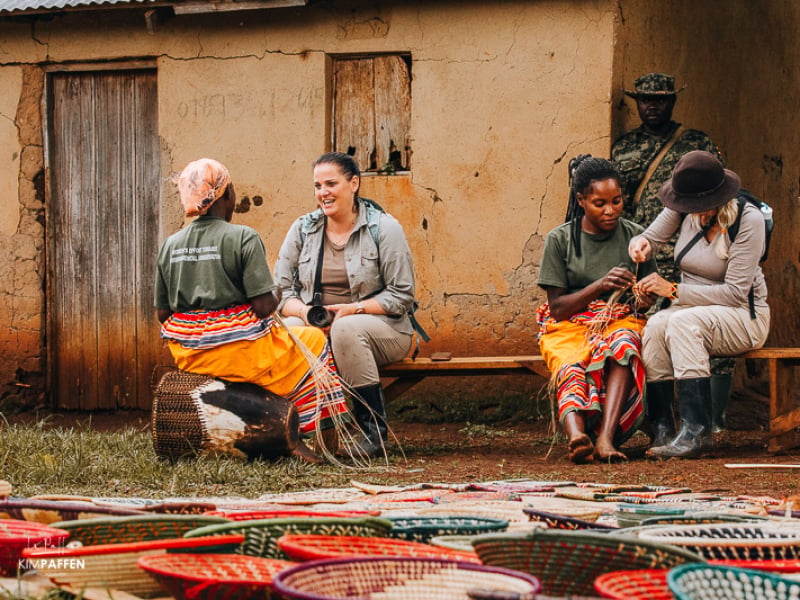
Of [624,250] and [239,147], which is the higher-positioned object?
[239,147]

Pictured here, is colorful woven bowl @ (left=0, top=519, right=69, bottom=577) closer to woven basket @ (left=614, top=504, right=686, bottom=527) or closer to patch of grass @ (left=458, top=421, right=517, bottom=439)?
woven basket @ (left=614, top=504, right=686, bottom=527)

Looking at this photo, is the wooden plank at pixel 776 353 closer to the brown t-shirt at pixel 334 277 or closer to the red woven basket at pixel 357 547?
the brown t-shirt at pixel 334 277

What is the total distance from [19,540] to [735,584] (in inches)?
72.1

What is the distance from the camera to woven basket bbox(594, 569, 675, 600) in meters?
2.59

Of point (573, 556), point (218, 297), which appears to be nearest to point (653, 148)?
point (218, 297)

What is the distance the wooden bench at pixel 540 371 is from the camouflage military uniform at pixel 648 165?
51.0 inches

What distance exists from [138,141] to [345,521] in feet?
24.4

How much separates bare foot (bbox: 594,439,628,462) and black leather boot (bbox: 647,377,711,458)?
272mm

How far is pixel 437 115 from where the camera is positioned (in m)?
9.25

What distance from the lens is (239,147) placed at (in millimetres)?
9727

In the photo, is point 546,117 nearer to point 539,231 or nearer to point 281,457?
point 539,231

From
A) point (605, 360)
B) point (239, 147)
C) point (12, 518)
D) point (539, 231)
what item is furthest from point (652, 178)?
point (12, 518)

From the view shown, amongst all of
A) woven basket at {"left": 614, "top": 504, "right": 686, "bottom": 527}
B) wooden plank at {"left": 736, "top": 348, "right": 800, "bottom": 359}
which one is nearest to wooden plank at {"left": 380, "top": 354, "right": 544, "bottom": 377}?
wooden plank at {"left": 736, "top": 348, "right": 800, "bottom": 359}

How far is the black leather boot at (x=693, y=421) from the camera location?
698 centimetres
